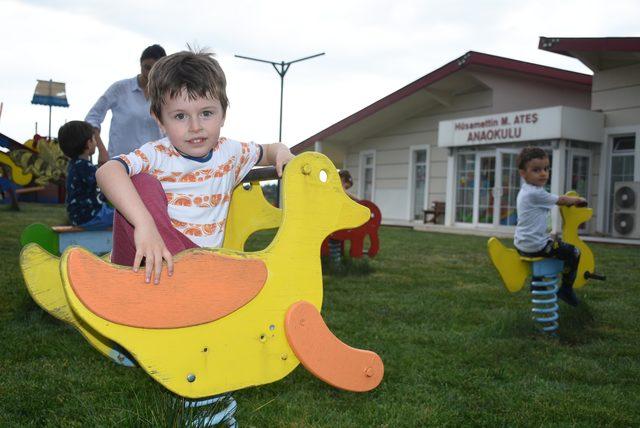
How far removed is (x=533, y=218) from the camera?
430 cm

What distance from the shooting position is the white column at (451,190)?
16.4m

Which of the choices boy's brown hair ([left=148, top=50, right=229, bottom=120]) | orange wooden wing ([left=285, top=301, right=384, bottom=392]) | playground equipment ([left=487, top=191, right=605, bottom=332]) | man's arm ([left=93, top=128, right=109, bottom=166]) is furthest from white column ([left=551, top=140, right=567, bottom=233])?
boy's brown hair ([left=148, top=50, right=229, bottom=120])

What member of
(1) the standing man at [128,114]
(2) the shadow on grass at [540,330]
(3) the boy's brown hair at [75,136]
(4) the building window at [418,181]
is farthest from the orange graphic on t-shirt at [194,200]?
(4) the building window at [418,181]

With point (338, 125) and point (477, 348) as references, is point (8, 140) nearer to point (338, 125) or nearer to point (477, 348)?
point (338, 125)

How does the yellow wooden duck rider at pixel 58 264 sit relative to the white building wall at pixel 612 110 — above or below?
below

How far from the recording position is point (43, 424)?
2.30m

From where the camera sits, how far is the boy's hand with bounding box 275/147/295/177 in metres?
2.12

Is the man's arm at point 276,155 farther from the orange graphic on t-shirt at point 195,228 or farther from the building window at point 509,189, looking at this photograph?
the building window at point 509,189

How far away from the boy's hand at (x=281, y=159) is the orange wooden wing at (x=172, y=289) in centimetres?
43

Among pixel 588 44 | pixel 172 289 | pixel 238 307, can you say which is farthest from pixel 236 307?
pixel 588 44

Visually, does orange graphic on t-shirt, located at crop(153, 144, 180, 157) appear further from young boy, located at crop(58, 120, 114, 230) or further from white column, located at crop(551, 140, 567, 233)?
white column, located at crop(551, 140, 567, 233)

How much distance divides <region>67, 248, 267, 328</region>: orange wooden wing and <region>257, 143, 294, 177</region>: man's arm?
1.50 feet

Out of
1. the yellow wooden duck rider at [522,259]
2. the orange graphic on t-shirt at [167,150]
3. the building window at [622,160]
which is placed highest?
the building window at [622,160]

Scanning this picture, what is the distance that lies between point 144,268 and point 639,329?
3.86 meters
